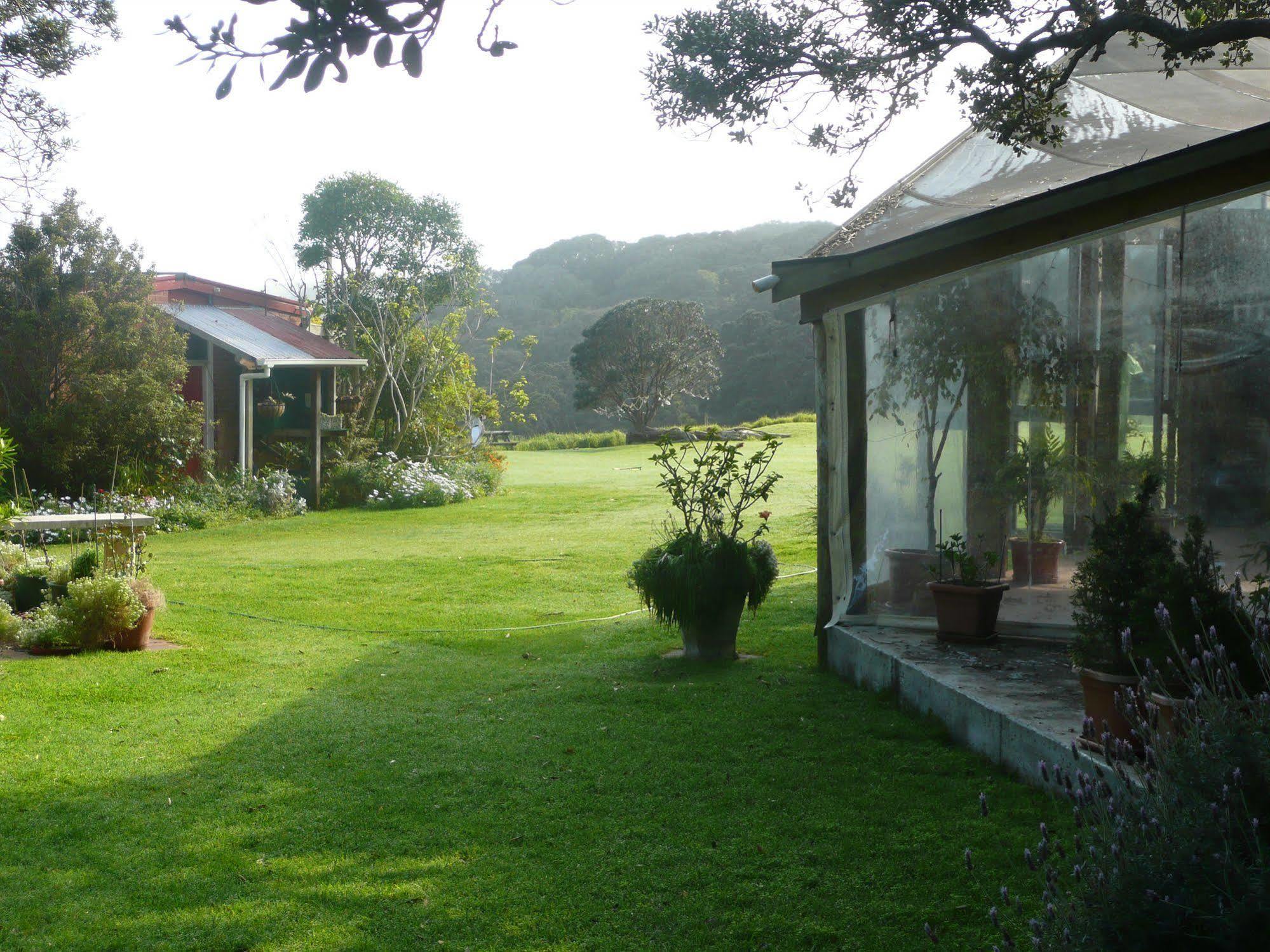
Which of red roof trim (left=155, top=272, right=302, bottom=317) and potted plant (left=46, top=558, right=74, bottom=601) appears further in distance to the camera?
red roof trim (left=155, top=272, right=302, bottom=317)

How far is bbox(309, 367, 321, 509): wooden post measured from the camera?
19109 millimetres

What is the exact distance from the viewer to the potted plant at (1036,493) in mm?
6113

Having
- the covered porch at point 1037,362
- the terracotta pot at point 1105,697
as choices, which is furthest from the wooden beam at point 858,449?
the terracotta pot at point 1105,697

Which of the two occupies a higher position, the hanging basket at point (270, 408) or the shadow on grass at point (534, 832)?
the hanging basket at point (270, 408)

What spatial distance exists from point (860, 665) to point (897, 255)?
7.77 ft

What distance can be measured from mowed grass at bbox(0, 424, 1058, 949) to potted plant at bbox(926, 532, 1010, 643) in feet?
2.22

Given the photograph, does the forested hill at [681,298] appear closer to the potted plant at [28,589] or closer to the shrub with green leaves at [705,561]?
the shrub with green leaves at [705,561]

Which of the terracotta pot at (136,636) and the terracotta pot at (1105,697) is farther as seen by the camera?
the terracotta pot at (136,636)

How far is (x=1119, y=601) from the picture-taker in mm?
3727

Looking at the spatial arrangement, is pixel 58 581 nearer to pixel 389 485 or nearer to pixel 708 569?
pixel 708 569

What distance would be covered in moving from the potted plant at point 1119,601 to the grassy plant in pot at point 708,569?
296 cm

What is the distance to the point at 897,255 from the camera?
5.74 metres

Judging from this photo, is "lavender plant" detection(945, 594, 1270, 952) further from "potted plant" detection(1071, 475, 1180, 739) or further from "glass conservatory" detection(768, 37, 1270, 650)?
"glass conservatory" detection(768, 37, 1270, 650)

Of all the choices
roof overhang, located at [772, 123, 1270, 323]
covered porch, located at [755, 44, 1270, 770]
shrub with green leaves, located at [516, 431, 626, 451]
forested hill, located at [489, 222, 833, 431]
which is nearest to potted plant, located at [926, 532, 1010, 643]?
covered porch, located at [755, 44, 1270, 770]
